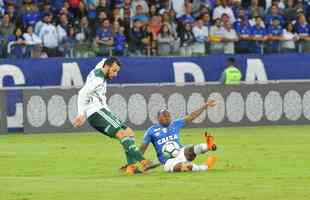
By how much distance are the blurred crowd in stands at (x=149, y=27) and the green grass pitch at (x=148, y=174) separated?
4001mm

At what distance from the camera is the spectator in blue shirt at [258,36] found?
3344cm

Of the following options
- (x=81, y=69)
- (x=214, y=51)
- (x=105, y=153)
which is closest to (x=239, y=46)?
(x=214, y=51)

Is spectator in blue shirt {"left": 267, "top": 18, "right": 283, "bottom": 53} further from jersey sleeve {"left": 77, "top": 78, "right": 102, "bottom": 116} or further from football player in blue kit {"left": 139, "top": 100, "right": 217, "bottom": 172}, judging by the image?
jersey sleeve {"left": 77, "top": 78, "right": 102, "bottom": 116}

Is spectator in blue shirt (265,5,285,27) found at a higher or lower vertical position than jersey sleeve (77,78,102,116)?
higher

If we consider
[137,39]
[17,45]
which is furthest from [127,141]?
[137,39]

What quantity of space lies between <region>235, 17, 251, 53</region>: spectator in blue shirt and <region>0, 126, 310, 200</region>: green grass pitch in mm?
5535

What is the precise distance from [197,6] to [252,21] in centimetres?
199

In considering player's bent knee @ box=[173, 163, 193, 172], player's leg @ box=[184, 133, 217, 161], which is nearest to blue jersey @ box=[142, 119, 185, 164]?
player's bent knee @ box=[173, 163, 193, 172]

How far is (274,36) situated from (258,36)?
0.57 m

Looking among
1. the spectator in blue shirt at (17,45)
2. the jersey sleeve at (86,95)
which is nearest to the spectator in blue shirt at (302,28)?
the spectator in blue shirt at (17,45)

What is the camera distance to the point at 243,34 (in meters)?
33.3

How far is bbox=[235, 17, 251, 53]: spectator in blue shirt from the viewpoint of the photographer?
3338cm

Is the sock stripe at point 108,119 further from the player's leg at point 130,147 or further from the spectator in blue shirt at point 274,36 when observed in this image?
the spectator in blue shirt at point 274,36

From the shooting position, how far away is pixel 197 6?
34906 mm
